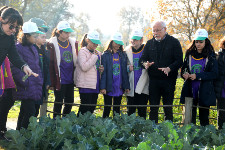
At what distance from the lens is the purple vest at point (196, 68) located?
429cm

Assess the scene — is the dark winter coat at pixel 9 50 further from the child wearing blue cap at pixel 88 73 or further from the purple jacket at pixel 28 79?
the child wearing blue cap at pixel 88 73

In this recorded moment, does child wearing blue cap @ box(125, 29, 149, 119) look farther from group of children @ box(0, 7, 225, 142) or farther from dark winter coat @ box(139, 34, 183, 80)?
dark winter coat @ box(139, 34, 183, 80)

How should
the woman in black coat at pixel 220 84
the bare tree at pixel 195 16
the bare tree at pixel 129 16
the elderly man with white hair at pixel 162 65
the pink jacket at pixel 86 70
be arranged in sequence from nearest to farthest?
the woman in black coat at pixel 220 84, the elderly man with white hair at pixel 162 65, the pink jacket at pixel 86 70, the bare tree at pixel 195 16, the bare tree at pixel 129 16

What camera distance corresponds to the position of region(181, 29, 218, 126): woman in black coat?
415cm

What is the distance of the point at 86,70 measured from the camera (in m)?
4.52

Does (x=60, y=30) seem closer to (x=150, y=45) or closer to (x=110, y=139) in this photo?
(x=150, y=45)

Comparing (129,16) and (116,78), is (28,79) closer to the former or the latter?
(116,78)

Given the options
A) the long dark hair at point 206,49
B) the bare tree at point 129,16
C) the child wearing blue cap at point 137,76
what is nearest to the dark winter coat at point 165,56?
the long dark hair at point 206,49

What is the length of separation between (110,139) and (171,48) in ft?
8.60

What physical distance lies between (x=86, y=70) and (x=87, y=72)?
8 cm

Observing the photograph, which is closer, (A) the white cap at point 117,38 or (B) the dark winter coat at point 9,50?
(B) the dark winter coat at point 9,50

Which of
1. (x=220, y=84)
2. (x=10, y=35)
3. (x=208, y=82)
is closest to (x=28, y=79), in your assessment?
(x=10, y=35)

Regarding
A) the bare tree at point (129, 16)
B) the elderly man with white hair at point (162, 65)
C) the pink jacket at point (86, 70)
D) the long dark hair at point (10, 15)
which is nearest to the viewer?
the long dark hair at point (10, 15)

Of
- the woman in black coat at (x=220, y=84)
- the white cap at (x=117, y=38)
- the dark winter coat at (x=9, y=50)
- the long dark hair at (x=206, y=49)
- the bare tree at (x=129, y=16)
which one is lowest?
the woman in black coat at (x=220, y=84)
